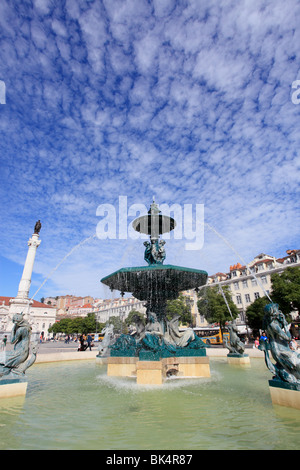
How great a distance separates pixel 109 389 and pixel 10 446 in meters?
4.11

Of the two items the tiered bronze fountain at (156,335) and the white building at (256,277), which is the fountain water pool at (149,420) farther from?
the white building at (256,277)

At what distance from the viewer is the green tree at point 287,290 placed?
98.3 ft

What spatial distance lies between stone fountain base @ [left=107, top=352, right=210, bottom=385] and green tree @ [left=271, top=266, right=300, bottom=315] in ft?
84.9

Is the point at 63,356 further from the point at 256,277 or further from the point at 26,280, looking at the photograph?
the point at 256,277

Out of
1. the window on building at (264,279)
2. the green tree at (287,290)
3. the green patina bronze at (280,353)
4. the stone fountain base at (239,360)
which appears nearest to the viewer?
the green patina bronze at (280,353)

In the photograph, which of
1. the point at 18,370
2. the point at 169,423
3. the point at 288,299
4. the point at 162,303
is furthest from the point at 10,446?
the point at 288,299

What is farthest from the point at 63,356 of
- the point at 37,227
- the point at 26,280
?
the point at 37,227

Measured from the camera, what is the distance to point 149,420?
166 inches

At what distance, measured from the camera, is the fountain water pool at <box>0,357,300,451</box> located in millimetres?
3307

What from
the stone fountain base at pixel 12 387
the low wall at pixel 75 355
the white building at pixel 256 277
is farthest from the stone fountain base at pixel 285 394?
the white building at pixel 256 277

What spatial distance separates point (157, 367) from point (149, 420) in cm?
360

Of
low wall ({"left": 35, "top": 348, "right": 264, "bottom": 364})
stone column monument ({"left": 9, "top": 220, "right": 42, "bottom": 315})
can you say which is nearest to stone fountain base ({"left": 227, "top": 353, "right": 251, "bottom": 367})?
low wall ({"left": 35, "top": 348, "right": 264, "bottom": 364})

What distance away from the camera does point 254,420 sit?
4.16 metres

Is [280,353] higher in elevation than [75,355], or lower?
higher
